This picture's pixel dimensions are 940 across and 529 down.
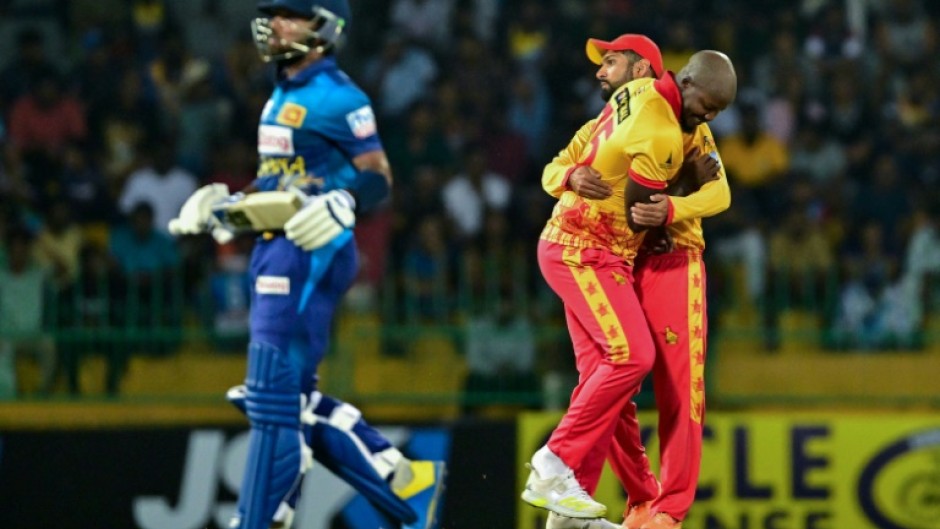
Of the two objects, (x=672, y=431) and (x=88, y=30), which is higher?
(x=88, y=30)

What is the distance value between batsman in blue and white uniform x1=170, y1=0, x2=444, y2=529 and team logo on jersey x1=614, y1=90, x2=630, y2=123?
105cm

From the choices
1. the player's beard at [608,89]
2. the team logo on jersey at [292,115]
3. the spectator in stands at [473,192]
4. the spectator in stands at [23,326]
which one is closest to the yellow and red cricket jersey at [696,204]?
the player's beard at [608,89]

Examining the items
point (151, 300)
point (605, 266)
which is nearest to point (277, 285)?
point (605, 266)

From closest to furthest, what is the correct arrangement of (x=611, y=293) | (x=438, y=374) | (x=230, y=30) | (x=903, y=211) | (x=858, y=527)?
1. (x=611, y=293)
2. (x=858, y=527)
3. (x=438, y=374)
4. (x=903, y=211)
5. (x=230, y=30)

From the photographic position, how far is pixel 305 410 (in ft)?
24.1

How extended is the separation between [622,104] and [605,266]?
28.3 inches

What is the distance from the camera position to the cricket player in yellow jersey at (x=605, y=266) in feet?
23.1

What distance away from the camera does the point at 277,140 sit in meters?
7.21

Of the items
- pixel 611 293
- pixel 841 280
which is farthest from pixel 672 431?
pixel 841 280

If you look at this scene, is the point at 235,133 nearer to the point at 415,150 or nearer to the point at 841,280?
the point at 415,150

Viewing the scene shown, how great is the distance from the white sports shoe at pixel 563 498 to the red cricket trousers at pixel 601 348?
0.32 ft

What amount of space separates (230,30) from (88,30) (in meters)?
1.36

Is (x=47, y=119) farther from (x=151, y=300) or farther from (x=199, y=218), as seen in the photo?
(x=199, y=218)

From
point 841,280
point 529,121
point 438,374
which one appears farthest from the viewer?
point 529,121
